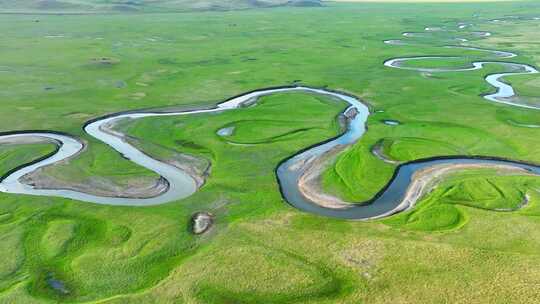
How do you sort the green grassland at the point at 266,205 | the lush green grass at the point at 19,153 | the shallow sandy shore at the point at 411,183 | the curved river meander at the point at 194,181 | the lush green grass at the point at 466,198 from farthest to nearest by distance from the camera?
the lush green grass at the point at 19,153, the shallow sandy shore at the point at 411,183, the curved river meander at the point at 194,181, the lush green grass at the point at 466,198, the green grassland at the point at 266,205

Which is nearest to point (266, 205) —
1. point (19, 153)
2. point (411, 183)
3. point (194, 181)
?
point (194, 181)

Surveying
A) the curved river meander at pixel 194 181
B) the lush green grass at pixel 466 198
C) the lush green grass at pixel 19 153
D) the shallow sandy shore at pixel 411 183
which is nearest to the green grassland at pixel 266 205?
the lush green grass at pixel 466 198

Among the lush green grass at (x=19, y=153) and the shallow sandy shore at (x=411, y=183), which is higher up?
the lush green grass at (x=19, y=153)

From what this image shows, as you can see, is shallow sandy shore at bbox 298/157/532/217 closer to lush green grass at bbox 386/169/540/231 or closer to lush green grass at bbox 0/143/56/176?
lush green grass at bbox 386/169/540/231

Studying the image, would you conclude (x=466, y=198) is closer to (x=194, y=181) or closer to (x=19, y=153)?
(x=194, y=181)

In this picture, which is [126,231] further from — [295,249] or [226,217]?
[295,249]

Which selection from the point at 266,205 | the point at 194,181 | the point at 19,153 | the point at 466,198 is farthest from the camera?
the point at 19,153

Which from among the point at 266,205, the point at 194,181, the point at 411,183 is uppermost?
the point at 194,181

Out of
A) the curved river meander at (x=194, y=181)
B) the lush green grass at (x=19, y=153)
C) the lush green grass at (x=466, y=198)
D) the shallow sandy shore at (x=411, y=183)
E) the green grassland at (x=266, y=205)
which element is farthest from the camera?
the lush green grass at (x=19, y=153)

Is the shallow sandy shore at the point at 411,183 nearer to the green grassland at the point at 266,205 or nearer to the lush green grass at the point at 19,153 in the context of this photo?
the green grassland at the point at 266,205
